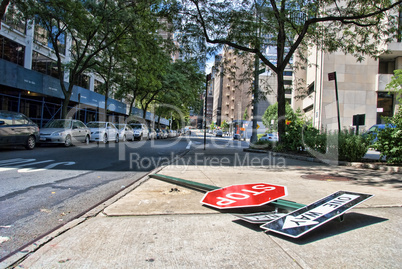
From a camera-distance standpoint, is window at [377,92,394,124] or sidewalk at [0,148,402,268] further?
window at [377,92,394,124]

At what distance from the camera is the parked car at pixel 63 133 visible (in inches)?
576

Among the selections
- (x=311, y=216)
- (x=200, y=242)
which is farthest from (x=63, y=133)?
(x=311, y=216)

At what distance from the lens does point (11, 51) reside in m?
19.3

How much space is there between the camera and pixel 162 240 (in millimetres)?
2893

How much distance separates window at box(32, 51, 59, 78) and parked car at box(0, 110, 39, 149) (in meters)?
11.8

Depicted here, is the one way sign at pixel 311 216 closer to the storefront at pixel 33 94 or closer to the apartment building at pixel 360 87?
the storefront at pixel 33 94

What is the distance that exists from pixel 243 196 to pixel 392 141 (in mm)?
7584

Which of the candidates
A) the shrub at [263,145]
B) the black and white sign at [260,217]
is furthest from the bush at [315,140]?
the black and white sign at [260,217]

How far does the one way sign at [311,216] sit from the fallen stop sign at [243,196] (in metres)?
0.54

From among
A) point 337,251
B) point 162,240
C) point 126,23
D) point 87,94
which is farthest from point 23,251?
point 87,94

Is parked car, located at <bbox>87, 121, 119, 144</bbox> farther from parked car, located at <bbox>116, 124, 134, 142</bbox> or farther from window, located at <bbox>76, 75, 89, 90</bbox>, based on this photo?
window, located at <bbox>76, 75, 89, 90</bbox>

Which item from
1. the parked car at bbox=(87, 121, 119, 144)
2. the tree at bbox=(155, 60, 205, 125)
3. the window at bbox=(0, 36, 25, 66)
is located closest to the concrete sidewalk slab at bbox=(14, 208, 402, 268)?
the parked car at bbox=(87, 121, 119, 144)

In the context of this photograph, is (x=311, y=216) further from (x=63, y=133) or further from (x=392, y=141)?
(x=63, y=133)

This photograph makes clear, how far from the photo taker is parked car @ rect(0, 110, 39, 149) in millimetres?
11070
